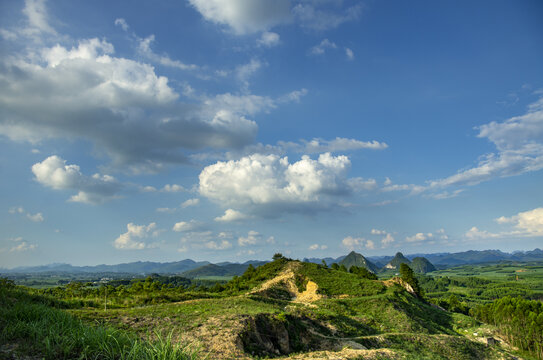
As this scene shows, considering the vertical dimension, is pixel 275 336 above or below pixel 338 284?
above

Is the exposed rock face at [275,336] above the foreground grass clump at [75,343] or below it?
below

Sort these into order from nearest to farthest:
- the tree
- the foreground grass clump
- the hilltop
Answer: the foreground grass clump < the hilltop < the tree

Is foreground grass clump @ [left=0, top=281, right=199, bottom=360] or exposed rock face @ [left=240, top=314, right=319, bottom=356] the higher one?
foreground grass clump @ [left=0, top=281, right=199, bottom=360]

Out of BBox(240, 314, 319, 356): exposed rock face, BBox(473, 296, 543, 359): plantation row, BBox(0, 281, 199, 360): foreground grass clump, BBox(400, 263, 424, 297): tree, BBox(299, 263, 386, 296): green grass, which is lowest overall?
BBox(473, 296, 543, 359): plantation row

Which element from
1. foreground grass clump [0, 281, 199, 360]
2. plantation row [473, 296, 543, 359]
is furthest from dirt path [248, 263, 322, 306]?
plantation row [473, 296, 543, 359]

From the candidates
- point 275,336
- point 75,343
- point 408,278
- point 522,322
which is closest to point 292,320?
point 275,336

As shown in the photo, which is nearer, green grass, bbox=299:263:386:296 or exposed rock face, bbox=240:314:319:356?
exposed rock face, bbox=240:314:319:356

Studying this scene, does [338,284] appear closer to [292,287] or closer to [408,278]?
[292,287]

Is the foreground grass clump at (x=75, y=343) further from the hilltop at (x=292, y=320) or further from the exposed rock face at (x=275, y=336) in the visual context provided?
the exposed rock face at (x=275, y=336)

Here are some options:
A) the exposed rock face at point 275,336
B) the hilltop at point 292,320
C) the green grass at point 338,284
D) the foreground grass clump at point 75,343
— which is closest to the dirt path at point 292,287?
the hilltop at point 292,320

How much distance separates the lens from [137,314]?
2223 centimetres

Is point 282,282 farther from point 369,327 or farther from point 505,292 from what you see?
point 505,292

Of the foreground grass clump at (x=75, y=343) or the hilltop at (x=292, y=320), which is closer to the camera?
the foreground grass clump at (x=75, y=343)

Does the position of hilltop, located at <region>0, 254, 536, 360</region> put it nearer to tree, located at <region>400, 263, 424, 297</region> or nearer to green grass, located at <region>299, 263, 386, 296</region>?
green grass, located at <region>299, 263, 386, 296</region>
